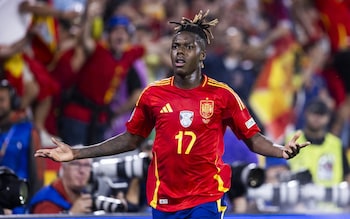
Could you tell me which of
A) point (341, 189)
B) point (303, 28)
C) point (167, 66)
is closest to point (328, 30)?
point (303, 28)

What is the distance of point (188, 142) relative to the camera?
6047mm

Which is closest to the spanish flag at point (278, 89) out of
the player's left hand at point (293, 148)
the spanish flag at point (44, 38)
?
the spanish flag at point (44, 38)

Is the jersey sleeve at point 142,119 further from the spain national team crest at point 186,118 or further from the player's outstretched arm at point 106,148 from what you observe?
the spain national team crest at point 186,118

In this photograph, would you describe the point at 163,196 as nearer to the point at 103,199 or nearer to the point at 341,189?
the point at 103,199

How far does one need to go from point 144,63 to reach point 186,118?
547 cm

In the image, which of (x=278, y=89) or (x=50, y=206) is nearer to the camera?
(x=50, y=206)

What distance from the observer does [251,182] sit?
25.7 ft

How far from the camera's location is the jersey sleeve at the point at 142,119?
6.23 meters

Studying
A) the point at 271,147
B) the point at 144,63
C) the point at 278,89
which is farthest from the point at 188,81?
the point at 278,89

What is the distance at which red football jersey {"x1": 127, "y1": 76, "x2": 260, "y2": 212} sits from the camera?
238 inches

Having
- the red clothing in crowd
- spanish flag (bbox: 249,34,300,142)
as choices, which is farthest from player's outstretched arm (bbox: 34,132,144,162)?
spanish flag (bbox: 249,34,300,142)

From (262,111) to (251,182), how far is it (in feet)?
15.6

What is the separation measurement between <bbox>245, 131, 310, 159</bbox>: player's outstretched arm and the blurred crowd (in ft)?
6.32

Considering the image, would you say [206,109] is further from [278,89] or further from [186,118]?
[278,89]
